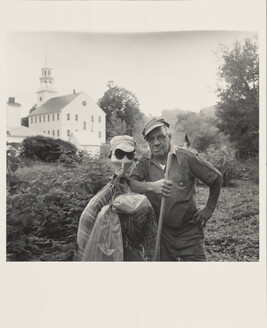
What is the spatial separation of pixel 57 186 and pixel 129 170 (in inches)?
20.5

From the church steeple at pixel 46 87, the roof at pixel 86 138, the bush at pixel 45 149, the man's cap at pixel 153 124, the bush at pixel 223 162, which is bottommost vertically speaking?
the bush at pixel 223 162

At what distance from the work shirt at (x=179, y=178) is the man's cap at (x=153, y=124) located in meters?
0.16

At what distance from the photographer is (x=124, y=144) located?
3.83 meters

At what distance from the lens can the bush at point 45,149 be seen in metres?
3.93

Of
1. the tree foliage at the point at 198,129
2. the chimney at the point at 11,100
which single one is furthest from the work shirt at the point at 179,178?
the chimney at the point at 11,100

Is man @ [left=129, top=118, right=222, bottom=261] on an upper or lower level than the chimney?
lower

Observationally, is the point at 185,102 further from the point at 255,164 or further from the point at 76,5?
the point at 76,5

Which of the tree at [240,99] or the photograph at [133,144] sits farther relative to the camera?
the tree at [240,99]

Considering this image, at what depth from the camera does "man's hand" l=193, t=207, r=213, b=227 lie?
12.6ft

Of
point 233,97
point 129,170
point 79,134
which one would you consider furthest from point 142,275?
point 233,97

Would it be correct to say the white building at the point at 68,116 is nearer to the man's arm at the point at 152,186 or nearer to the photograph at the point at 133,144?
the photograph at the point at 133,144

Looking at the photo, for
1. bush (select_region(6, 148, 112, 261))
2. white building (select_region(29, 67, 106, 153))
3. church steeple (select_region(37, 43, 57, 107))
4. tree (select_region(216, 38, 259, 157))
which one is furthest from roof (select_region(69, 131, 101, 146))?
tree (select_region(216, 38, 259, 157))

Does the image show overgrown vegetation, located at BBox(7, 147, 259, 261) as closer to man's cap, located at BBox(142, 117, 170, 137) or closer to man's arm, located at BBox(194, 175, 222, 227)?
man's arm, located at BBox(194, 175, 222, 227)

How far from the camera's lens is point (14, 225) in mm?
3910
